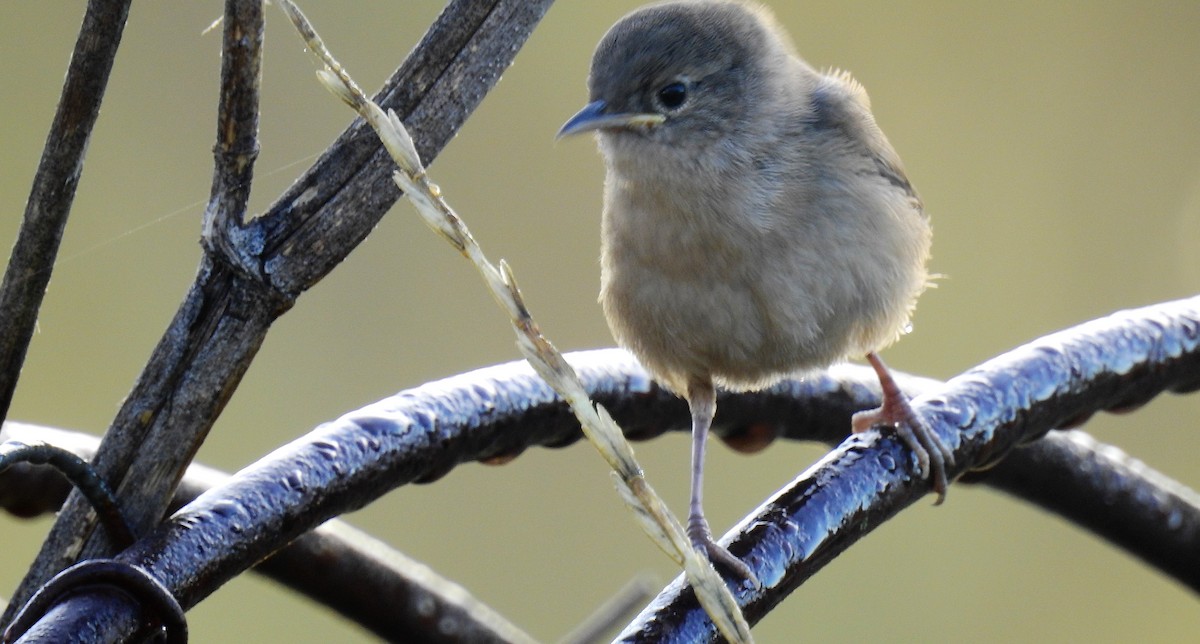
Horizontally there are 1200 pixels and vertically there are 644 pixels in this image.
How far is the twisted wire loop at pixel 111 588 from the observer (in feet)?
3.13

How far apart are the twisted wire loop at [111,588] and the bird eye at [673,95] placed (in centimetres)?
100

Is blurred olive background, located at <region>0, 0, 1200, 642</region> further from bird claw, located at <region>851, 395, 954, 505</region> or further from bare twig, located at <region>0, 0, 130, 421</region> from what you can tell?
bare twig, located at <region>0, 0, 130, 421</region>

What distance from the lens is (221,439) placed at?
3.96m

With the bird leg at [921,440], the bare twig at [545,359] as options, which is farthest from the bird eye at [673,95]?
the bare twig at [545,359]

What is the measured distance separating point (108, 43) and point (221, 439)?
307cm

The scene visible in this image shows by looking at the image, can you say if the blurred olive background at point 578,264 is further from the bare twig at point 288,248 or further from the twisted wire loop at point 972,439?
the bare twig at point 288,248

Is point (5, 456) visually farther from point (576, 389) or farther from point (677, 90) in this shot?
point (677, 90)

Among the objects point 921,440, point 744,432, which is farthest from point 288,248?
point 744,432

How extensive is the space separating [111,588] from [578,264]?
3.09 meters

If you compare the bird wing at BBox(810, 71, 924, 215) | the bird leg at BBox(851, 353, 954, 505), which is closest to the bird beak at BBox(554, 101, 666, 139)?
the bird wing at BBox(810, 71, 924, 215)

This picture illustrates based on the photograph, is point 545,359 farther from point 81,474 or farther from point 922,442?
point 922,442

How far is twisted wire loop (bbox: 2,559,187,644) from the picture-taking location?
954mm

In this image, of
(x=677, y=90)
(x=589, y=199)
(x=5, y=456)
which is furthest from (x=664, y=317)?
(x=589, y=199)

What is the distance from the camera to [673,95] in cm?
178
